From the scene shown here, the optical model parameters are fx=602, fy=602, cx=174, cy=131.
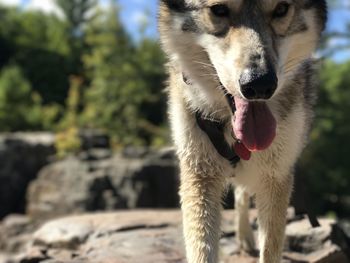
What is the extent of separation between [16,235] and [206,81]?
882cm

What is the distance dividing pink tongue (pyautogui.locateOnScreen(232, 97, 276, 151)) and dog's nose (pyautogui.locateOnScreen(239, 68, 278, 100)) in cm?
31

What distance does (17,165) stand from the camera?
17562mm

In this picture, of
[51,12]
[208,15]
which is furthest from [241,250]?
[51,12]

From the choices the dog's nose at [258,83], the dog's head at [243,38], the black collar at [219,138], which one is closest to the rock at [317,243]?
the black collar at [219,138]

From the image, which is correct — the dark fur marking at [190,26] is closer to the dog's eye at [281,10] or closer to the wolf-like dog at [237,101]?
the wolf-like dog at [237,101]

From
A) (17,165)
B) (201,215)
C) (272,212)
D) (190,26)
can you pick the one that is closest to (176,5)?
(190,26)

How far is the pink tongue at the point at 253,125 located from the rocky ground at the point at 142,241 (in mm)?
1883

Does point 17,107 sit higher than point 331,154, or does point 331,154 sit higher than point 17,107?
point 17,107

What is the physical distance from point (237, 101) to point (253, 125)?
17 cm

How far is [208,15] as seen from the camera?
3.56 meters

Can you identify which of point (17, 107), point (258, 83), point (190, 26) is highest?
point (190, 26)

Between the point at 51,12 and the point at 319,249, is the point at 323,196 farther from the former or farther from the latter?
the point at 51,12

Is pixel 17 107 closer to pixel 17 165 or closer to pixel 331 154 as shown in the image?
pixel 17 165

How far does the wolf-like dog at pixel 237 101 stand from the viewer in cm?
342
